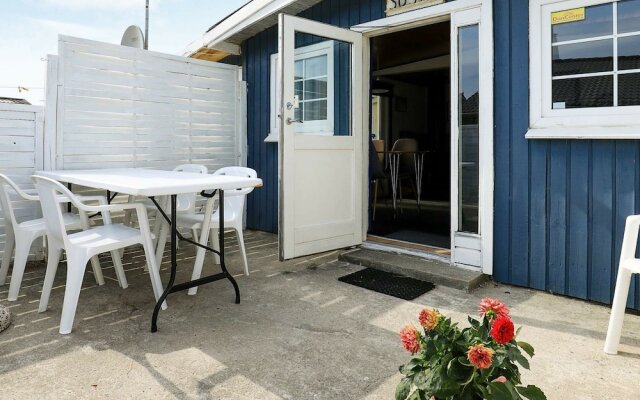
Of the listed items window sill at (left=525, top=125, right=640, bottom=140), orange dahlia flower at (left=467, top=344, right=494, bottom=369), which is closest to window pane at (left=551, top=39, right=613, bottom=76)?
window sill at (left=525, top=125, right=640, bottom=140)

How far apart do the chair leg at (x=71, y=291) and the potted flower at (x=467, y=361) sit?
6.06ft

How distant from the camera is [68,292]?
2.39 m

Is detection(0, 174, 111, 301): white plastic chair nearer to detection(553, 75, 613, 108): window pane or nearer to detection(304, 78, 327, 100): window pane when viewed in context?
detection(304, 78, 327, 100): window pane

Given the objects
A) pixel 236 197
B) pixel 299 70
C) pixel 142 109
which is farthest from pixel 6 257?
pixel 299 70

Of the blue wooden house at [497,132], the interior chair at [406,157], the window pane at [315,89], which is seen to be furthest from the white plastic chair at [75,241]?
the interior chair at [406,157]

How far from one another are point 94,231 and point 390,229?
301 centimetres

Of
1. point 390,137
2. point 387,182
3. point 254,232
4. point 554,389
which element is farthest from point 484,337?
point 390,137

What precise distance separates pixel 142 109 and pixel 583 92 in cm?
378

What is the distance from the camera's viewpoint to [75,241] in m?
2.55

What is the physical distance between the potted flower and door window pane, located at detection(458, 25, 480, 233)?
2185 millimetres

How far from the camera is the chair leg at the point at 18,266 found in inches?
115

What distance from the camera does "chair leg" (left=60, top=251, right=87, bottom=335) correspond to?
2.39m

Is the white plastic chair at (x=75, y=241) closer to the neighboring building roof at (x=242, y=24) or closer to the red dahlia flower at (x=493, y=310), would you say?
the red dahlia flower at (x=493, y=310)

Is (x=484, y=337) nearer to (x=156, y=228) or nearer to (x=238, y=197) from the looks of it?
(x=238, y=197)
